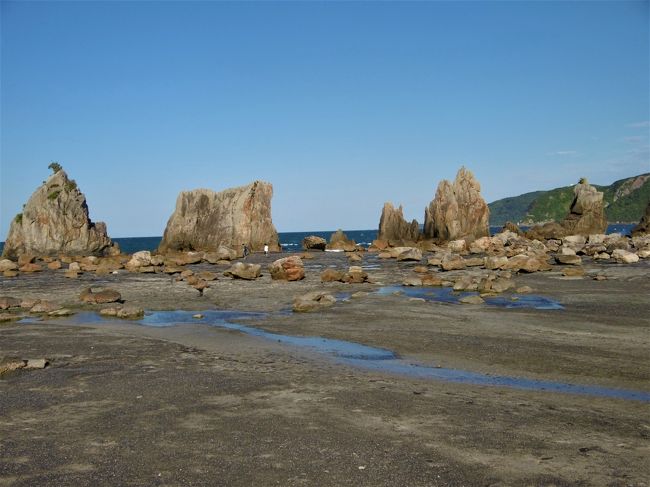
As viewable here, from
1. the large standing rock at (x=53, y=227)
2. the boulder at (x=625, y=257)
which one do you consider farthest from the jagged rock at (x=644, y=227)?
the large standing rock at (x=53, y=227)

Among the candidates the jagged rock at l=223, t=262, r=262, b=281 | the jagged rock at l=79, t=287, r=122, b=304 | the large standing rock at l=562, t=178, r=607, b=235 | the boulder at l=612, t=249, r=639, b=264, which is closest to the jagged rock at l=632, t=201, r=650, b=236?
the large standing rock at l=562, t=178, r=607, b=235

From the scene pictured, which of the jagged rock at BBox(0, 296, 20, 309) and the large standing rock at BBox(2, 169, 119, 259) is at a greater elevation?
the large standing rock at BBox(2, 169, 119, 259)

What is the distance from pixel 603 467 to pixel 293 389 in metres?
7.49

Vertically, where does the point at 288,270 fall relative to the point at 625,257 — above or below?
above

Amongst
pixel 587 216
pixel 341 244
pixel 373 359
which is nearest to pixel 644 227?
pixel 587 216

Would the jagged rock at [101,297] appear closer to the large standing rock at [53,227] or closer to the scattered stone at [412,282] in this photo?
the scattered stone at [412,282]

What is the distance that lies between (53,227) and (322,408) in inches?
3587

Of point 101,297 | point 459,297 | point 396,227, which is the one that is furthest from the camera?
point 396,227

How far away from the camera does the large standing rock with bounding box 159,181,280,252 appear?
4013 inches

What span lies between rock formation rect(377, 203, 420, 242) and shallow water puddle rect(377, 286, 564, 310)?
236ft

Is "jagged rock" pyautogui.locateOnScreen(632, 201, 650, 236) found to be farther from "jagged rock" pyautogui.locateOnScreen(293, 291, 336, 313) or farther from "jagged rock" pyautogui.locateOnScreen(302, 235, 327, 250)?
"jagged rock" pyautogui.locateOnScreen(293, 291, 336, 313)

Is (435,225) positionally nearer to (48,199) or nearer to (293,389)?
(48,199)

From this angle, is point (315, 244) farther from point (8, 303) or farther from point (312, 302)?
point (8, 303)

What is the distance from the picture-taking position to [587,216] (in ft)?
335
